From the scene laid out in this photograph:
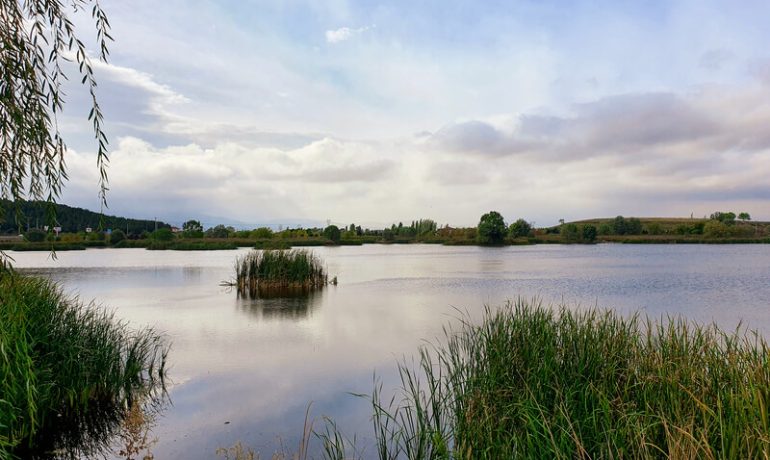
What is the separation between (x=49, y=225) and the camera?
4094mm

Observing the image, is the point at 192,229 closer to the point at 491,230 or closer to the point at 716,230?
the point at 491,230

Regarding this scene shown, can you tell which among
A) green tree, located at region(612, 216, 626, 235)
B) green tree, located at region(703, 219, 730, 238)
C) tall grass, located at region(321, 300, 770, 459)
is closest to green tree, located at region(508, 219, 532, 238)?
green tree, located at region(612, 216, 626, 235)

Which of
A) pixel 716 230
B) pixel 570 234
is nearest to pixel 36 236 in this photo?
pixel 570 234

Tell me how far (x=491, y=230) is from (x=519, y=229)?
9046 mm

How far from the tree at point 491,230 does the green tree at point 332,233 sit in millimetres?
23682

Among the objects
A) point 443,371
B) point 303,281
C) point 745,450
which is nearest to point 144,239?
point 303,281

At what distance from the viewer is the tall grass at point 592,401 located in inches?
137

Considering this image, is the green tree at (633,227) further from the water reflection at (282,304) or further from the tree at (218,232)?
the water reflection at (282,304)

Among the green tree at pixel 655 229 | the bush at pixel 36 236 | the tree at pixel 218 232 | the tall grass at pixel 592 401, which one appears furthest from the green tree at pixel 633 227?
the tall grass at pixel 592 401

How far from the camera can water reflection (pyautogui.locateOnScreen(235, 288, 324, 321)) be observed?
14922 millimetres

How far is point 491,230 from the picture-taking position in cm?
8050

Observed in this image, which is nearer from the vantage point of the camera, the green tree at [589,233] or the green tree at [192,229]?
the green tree at [192,229]

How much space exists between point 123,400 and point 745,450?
728cm

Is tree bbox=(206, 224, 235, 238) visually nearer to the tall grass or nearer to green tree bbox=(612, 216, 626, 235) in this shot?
green tree bbox=(612, 216, 626, 235)
